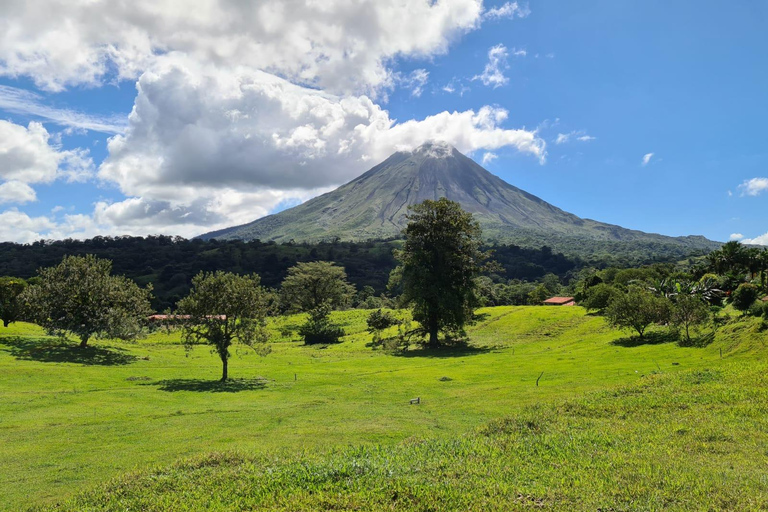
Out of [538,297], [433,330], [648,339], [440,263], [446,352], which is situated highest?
[440,263]

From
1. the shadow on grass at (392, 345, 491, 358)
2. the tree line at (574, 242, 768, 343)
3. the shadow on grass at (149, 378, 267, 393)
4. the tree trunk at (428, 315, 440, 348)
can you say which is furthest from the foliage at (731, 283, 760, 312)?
the shadow on grass at (149, 378, 267, 393)

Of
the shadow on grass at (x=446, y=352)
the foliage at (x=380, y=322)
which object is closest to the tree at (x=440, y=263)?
the shadow on grass at (x=446, y=352)

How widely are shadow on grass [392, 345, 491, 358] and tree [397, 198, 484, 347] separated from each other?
1939 mm

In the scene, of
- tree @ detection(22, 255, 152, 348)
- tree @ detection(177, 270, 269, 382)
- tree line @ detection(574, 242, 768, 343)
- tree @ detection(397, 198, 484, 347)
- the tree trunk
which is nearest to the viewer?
tree @ detection(177, 270, 269, 382)

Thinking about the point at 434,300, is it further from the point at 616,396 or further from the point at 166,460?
the point at 166,460

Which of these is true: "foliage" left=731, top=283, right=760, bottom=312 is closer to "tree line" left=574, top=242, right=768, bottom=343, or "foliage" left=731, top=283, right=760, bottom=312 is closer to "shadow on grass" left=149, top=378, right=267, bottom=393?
"tree line" left=574, top=242, right=768, bottom=343

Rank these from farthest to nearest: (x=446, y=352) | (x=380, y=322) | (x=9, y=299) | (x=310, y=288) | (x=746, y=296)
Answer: (x=310, y=288) → (x=380, y=322) → (x=9, y=299) → (x=446, y=352) → (x=746, y=296)

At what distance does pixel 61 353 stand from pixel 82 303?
497 cm

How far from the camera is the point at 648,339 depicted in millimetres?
38844

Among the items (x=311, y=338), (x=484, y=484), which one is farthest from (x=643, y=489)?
(x=311, y=338)

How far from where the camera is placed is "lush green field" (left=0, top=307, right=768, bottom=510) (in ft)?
28.4

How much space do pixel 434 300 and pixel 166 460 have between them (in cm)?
3730

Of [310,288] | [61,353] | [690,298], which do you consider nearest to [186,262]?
[310,288]

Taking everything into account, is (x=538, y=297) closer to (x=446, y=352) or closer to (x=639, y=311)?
(x=446, y=352)
